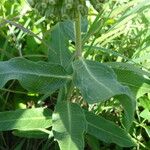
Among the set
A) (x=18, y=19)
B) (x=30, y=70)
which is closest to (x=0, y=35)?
(x=18, y=19)

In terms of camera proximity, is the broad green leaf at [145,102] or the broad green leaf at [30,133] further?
the broad green leaf at [145,102]

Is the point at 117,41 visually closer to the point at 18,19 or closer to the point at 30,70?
the point at 18,19

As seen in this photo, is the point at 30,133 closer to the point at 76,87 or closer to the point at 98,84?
the point at 76,87

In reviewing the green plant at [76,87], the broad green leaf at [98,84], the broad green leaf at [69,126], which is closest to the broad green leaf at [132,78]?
the green plant at [76,87]

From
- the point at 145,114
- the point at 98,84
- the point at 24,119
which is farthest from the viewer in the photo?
the point at 145,114

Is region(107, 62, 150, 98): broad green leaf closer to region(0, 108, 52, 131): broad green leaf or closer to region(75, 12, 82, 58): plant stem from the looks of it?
region(75, 12, 82, 58): plant stem

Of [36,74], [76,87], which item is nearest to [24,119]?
[36,74]

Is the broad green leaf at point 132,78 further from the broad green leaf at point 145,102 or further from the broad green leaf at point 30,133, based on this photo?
the broad green leaf at point 30,133
